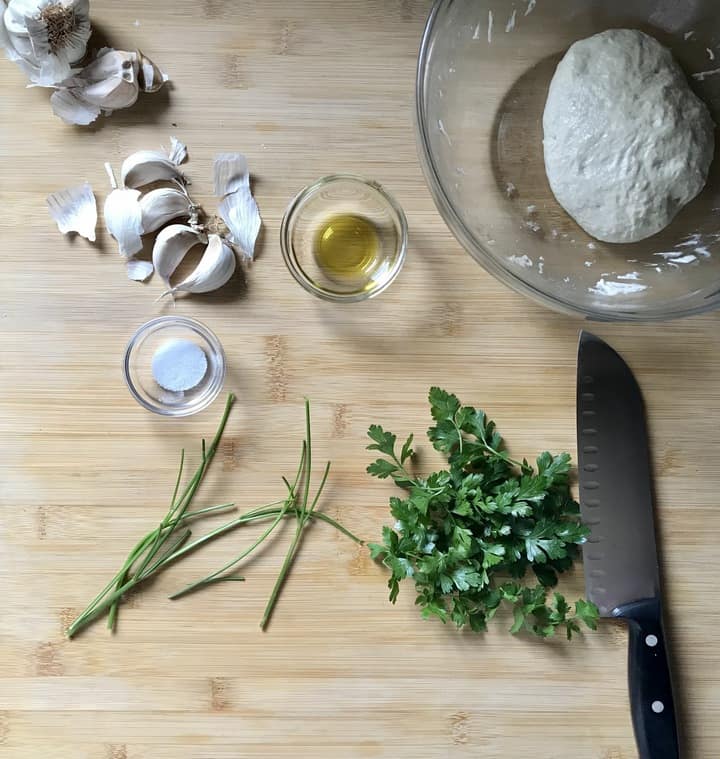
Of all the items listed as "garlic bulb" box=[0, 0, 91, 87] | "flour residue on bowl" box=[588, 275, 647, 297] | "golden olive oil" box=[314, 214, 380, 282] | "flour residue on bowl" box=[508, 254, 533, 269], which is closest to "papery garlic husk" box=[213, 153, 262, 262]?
"golden olive oil" box=[314, 214, 380, 282]

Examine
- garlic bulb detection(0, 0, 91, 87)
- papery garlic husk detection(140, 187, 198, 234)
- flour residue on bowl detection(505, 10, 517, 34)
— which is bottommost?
papery garlic husk detection(140, 187, 198, 234)

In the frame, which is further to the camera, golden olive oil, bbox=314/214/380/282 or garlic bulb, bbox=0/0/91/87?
golden olive oil, bbox=314/214/380/282

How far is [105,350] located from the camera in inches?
50.5

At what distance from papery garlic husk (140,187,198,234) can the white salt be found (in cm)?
19

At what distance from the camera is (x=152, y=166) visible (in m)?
1.25

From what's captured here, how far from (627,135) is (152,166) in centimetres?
72

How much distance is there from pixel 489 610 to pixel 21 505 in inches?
29.5

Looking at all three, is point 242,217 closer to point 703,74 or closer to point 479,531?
point 479,531

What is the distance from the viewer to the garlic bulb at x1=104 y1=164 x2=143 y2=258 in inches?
49.1

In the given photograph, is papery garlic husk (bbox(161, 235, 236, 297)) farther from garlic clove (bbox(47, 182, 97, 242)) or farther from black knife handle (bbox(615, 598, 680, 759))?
black knife handle (bbox(615, 598, 680, 759))

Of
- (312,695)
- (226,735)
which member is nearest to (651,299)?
(312,695)

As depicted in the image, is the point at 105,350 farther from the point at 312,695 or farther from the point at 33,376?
the point at 312,695

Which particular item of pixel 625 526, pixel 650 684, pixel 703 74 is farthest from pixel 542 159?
pixel 650 684

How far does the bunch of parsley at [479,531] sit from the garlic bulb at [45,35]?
74 cm
